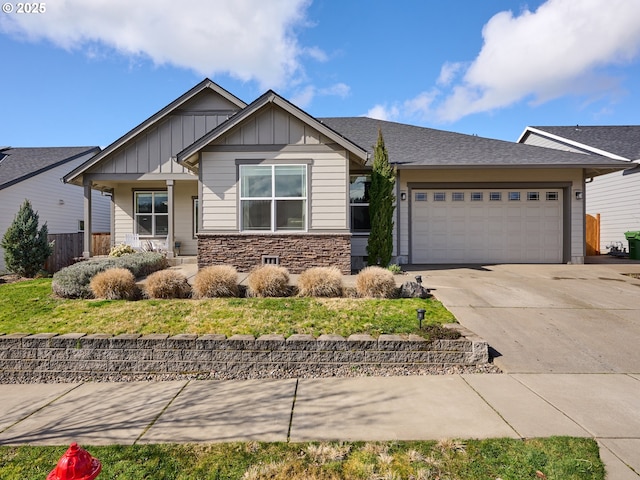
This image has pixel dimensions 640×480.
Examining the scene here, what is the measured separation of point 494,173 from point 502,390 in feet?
33.4

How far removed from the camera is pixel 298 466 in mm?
2797

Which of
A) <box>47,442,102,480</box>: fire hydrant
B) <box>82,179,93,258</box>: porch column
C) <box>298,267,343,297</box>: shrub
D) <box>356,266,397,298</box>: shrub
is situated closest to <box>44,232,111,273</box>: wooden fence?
<box>82,179,93,258</box>: porch column

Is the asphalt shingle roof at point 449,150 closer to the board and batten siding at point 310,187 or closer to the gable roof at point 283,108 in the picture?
the gable roof at point 283,108

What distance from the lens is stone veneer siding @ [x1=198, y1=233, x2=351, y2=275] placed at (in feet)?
32.6

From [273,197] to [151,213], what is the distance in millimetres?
7717

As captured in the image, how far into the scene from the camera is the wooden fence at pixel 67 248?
14.2 meters

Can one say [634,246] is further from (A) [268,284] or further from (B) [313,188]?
(A) [268,284]

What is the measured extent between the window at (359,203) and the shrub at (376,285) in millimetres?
5347

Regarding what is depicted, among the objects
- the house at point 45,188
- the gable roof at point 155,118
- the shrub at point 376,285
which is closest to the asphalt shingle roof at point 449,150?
the gable roof at point 155,118

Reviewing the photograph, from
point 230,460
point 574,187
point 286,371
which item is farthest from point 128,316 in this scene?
point 574,187

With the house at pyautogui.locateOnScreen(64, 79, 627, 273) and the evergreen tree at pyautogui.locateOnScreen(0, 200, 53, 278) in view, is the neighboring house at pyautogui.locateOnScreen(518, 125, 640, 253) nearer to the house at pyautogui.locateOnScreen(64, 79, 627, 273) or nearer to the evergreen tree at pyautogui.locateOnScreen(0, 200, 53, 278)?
the house at pyautogui.locateOnScreen(64, 79, 627, 273)

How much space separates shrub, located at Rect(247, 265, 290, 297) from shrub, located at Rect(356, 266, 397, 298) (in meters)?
1.53

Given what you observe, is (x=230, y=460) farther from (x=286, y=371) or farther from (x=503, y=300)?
(x=503, y=300)

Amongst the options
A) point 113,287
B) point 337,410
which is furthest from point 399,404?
point 113,287
